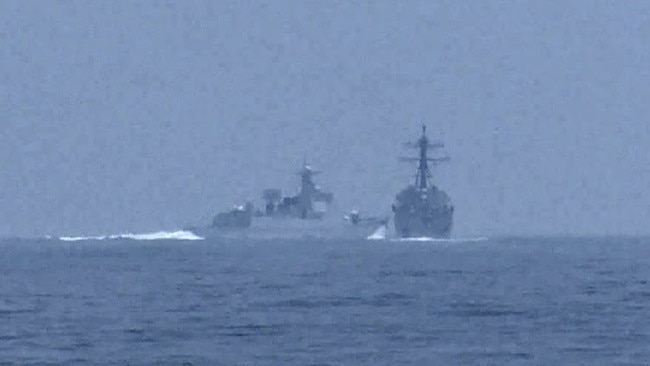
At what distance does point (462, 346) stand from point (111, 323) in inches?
403

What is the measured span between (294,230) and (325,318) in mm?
140164

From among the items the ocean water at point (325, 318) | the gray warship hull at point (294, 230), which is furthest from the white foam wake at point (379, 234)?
the ocean water at point (325, 318)

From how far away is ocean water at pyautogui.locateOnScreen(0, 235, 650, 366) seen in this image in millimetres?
38844

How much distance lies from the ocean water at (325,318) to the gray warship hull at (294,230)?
10588 centimetres

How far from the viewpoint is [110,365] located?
121ft

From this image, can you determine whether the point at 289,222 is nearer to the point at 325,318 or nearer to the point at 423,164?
the point at 423,164

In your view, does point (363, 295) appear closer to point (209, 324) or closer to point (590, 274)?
point (209, 324)

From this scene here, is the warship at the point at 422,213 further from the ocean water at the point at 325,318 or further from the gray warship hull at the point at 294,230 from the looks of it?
the ocean water at the point at 325,318

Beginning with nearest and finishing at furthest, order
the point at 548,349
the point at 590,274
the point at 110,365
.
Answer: the point at 110,365, the point at 548,349, the point at 590,274

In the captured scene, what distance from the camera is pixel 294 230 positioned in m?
189

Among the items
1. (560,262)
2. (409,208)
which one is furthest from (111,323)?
(409,208)

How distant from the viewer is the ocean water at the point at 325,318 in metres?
38.8

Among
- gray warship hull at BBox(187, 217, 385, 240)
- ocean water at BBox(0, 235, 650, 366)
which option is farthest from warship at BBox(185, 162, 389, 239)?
ocean water at BBox(0, 235, 650, 366)

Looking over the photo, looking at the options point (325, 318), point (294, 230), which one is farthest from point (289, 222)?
point (325, 318)
